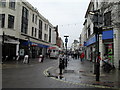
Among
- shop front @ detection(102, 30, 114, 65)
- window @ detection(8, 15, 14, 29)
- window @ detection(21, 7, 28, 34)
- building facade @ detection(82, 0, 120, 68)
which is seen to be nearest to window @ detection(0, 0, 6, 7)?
window @ detection(8, 15, 14, 29)

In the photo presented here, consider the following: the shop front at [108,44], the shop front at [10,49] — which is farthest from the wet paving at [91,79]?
the shop front at [10,49]

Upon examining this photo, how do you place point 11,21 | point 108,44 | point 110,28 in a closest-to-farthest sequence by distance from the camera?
point 110,28
point 108,44
point 11,21

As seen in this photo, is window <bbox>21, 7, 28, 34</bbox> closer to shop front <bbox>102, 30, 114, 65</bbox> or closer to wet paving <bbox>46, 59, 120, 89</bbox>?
shop front <bbox>102, 30, 114, 65</bbox>

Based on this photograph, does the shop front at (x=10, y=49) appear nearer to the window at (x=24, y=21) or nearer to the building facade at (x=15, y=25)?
the building facade at (x=15, y=25)

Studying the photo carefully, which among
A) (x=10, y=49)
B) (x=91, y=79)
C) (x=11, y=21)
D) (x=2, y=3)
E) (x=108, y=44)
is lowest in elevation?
(x=91, y=79)

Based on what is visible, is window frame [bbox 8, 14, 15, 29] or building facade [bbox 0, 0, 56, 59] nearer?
building facade [bbox 0, 0, 56, 59]

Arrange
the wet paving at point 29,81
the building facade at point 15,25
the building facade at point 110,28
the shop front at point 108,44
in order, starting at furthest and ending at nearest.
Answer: the building facade at point 15,25
the shop front at point 108,44
the building facade at point 110,28
the wet paving at point 29,81

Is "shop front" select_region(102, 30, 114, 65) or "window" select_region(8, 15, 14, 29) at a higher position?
"window" select_region(8, 15, 14, 29)

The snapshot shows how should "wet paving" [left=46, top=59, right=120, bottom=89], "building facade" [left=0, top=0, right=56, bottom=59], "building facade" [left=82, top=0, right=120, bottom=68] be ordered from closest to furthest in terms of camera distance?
"wet paving" [left=46, top=59, right=120, bottom=89] < "building facade" [left=82, top=0, right=120, bottom=68] < "building facade" [left=0, top=0, right=56, bottom=59]

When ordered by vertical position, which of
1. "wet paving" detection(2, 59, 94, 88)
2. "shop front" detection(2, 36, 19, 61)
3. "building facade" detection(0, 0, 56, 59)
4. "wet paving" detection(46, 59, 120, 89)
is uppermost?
"building facade" detection(0, 0, 56, 59)

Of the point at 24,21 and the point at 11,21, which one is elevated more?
the point at 24,21

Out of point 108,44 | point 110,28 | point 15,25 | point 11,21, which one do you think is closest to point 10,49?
point 15,25

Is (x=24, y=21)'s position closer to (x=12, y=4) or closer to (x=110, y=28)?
(x=12, y=4)

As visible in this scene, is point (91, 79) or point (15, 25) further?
point (15, 25)
